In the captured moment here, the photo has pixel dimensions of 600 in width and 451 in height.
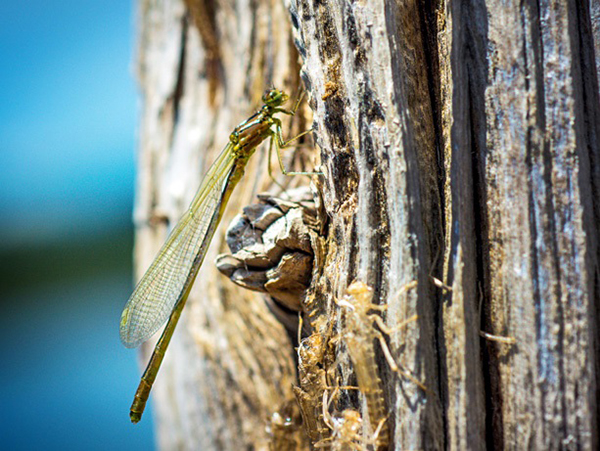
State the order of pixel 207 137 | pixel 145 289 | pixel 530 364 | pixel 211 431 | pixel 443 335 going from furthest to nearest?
pixel 207 137, pixel 211 431, pixel 145 289, pixel 443 335, pixel 530 364

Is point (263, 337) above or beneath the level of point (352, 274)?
beneath

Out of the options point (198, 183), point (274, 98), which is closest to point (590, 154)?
point (274, 98)

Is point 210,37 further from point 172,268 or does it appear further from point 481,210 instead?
point 481,210

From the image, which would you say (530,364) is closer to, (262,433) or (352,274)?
(352,274)

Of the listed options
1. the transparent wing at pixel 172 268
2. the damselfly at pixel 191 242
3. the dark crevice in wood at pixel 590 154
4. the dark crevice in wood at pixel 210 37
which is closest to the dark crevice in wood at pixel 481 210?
the dark crevice in wood at pixel 590 154

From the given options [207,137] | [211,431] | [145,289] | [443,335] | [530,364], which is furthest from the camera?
[207,137]

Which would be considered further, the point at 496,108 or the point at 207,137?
the point at 207,137

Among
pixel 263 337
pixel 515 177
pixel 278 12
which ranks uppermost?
pixel 278 12

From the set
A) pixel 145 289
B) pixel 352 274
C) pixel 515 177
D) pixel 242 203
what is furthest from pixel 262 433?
pixel 515 177
